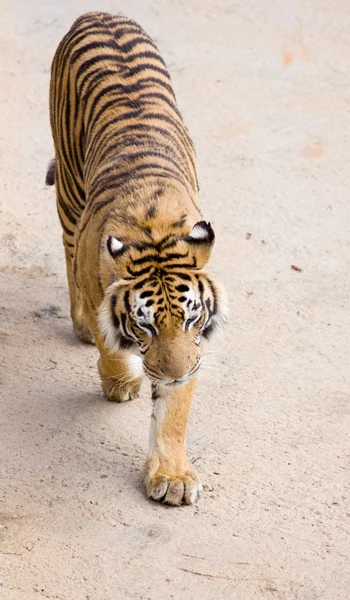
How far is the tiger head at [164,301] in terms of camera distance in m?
3.28

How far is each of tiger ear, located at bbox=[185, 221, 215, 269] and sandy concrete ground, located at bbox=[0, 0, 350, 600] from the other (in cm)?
89

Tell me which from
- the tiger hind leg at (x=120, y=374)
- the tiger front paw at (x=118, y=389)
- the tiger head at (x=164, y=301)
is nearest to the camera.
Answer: the tiger head at (x=164, y=301)

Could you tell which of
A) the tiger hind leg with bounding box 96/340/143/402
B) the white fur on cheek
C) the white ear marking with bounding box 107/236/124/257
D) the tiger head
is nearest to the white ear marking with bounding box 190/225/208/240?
the tiger head

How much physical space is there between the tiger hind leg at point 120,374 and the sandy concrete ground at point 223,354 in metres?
0.07

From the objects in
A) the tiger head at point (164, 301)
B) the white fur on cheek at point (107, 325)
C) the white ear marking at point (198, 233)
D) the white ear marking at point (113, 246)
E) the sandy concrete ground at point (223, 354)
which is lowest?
the sandy concrete ground at point (223, 354)

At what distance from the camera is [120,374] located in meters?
4.05

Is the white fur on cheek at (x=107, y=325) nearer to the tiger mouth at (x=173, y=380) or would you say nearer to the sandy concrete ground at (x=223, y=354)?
the tiger mouth at (x=173, y=380)

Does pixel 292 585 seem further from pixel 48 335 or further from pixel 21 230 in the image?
pixel 21 230

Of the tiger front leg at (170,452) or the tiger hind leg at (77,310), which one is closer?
the tiger front leg at (170,452)

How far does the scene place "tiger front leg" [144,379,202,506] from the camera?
361 cm

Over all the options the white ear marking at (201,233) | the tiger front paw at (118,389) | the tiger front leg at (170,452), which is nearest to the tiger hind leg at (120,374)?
the tiger front paw at (118,389)

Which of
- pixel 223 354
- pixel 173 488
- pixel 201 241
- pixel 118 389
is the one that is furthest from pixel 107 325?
pixel 223 354

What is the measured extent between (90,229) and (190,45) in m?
4.18

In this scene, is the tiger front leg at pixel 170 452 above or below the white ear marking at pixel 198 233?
below
